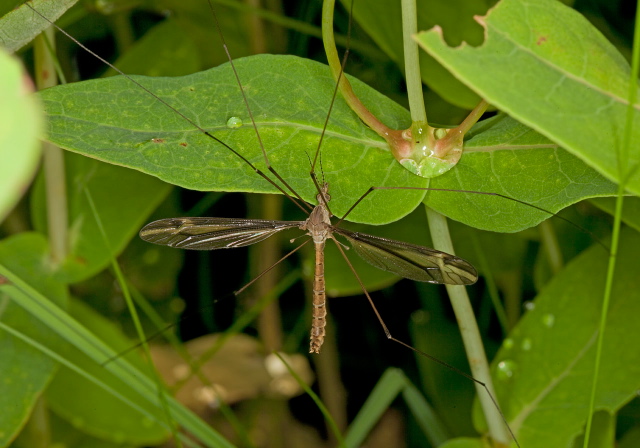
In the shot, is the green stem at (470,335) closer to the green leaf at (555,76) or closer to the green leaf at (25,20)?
the green leaf at (555,76)

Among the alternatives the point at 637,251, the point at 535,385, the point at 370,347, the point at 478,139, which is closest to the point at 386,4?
the point at 478,139

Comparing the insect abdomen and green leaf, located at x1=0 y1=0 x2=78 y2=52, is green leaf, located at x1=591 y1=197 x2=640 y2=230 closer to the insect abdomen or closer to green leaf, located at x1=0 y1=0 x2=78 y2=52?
the insect abdomen

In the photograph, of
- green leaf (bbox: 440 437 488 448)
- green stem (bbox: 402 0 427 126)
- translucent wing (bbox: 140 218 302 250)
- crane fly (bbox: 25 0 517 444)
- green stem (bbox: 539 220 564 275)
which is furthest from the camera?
green stem (bbox: 539 220 564 275)

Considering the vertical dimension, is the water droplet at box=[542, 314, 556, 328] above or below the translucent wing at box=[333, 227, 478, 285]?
below

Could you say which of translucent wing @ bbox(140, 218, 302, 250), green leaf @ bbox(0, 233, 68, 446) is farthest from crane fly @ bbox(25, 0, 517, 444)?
green leaf @ bbox(0, 233, 68, 446)

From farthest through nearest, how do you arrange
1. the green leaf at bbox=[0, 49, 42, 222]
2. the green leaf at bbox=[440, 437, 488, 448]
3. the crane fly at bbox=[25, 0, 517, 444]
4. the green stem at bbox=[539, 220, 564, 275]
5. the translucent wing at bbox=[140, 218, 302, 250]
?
the green stem at bbox=[539, 220, 564, 275]
the translucent wing at bbox=[140, 218, 302, 250]
the green leaf at bbox=[440, 437, 488, 448]
the crane fly at bbox=[25, 0, 517, 444]
the green leaf at bbox=[0, 49, 42, 222]

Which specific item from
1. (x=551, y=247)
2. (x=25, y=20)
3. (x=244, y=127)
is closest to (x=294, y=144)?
(x=244, y=127)

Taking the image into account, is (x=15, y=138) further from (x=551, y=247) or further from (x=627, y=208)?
(x=551, y=247)

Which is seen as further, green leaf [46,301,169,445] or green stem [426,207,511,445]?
green leaf [46,301,169,445]

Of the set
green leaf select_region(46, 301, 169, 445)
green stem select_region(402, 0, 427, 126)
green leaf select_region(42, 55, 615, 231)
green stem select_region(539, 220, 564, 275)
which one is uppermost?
green stem select_region(402, 0, 427, 126)
